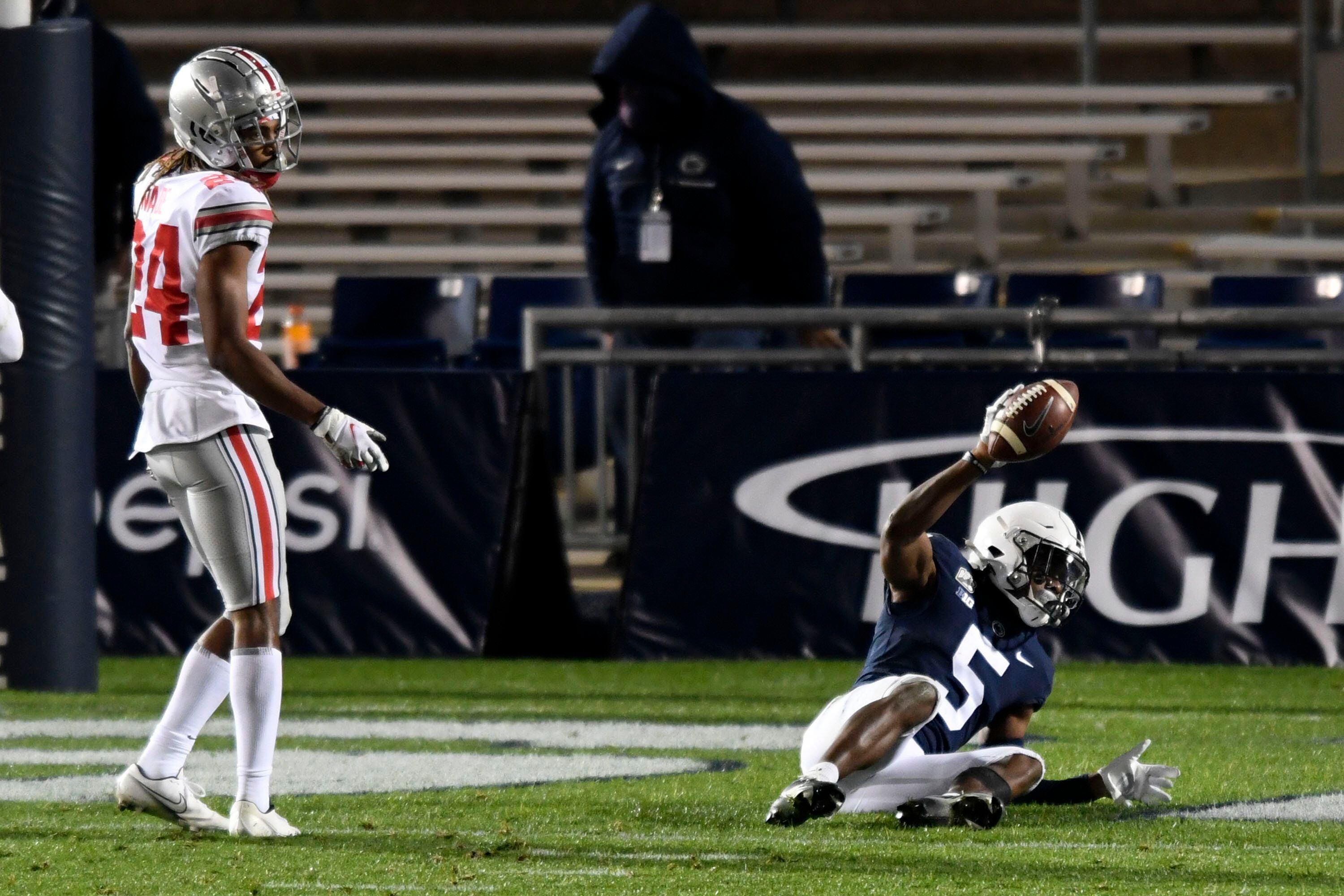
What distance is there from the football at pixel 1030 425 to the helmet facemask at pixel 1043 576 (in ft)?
1.70

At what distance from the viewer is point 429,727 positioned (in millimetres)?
7684

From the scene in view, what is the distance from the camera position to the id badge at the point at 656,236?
994 centimetres

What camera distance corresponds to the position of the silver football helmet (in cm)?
524

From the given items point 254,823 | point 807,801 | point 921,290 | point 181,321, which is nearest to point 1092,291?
point 921,290

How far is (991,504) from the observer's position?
8.84m

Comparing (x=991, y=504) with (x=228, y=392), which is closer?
(x=228, y=392)

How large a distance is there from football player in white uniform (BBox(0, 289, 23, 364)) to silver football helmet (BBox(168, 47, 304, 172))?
0.61 m

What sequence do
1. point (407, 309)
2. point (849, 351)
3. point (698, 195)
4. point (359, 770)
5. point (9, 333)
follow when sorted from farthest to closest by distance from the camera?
point (407, 309), point (698, 195), point (849, 351), point (359, 770), point (9, 333)

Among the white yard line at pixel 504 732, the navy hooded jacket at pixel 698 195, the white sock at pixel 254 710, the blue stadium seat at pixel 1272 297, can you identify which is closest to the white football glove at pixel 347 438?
the white sock at pixel 254 710

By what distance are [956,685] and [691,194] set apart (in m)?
4.58

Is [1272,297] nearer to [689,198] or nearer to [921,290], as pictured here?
[921,290]

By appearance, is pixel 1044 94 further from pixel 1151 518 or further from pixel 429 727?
pixel 429 727

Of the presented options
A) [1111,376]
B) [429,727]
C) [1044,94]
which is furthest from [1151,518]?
[1044,94]

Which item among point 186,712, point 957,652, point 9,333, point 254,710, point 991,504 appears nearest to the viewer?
point 9,333
